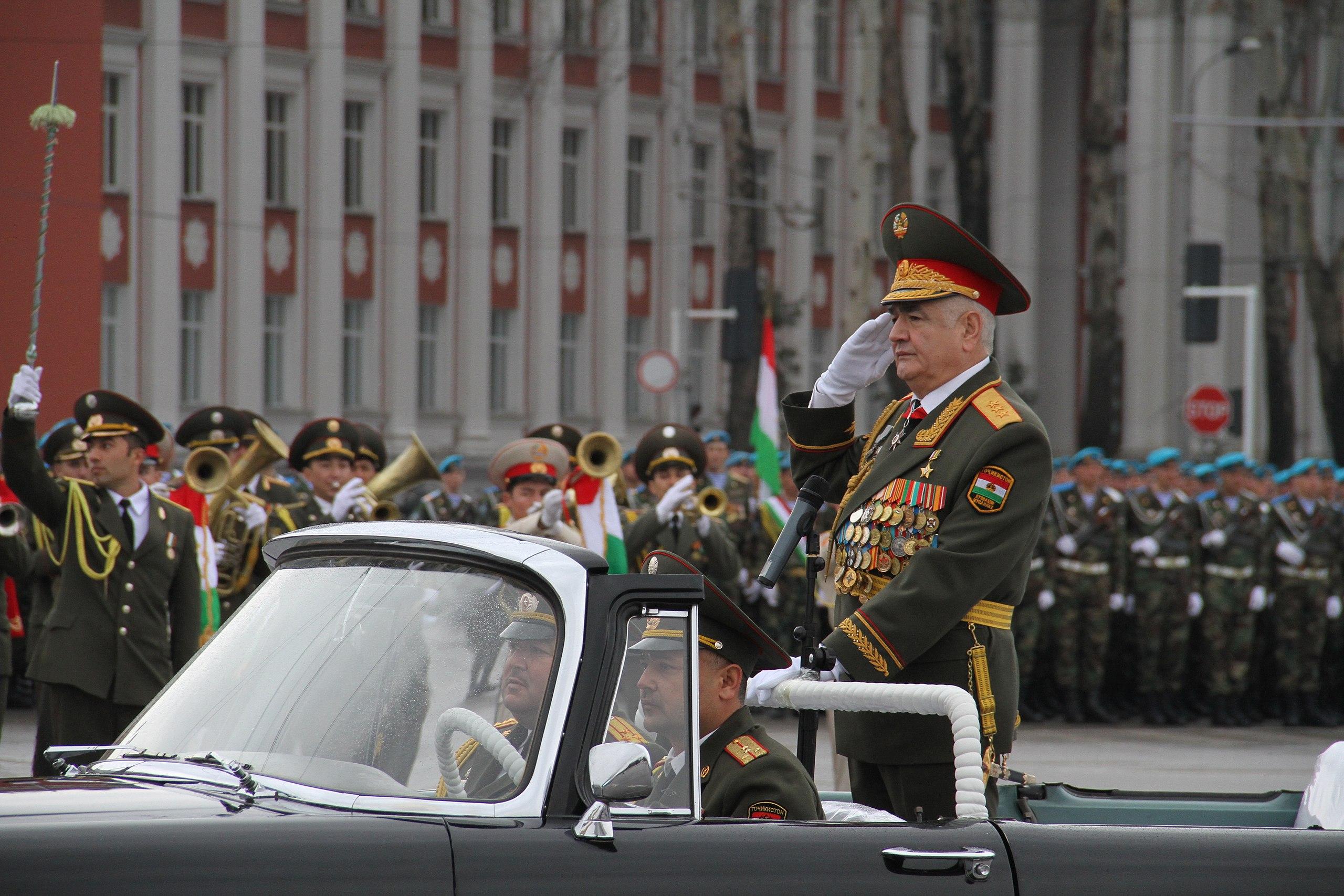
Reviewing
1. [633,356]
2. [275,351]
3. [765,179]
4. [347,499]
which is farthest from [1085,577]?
[765,179]

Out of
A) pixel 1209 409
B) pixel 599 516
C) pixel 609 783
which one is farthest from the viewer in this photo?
pixel 1209 409

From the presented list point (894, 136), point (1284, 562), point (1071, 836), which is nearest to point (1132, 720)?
point (1284, 562)

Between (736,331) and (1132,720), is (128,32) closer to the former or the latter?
(736,331)

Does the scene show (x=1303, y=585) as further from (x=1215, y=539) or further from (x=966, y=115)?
(x=966, y=115)

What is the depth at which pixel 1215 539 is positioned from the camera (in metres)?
17.1

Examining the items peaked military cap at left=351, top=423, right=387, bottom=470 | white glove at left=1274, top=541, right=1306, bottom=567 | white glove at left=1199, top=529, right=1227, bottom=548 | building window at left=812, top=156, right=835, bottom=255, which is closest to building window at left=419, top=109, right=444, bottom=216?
building window at left=812, top=156, right=835, bottom=255

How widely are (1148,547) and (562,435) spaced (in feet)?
20.0

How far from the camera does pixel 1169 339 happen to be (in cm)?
5019

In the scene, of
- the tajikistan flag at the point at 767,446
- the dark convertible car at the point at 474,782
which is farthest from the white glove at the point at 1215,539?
the dark convertible car at the point at 474,782

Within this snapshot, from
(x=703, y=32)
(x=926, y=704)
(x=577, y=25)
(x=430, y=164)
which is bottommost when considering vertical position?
(x=926, y=704)

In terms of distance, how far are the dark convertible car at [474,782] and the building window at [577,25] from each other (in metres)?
32.7

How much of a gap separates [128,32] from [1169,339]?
1164 inches

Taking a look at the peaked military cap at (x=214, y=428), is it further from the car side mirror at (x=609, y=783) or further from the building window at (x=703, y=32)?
the building window at (x=703, y=32)

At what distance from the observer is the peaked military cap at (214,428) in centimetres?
1334
